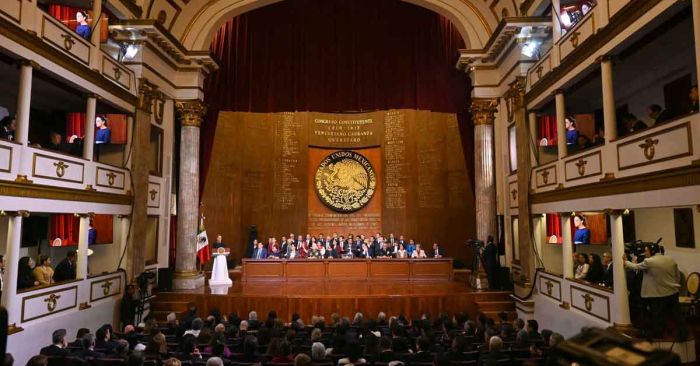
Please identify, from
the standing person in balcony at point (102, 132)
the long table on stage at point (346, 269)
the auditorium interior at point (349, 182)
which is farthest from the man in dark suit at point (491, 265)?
the standing person in balcony at point (102, 132)

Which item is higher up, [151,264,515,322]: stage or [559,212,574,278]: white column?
[559,212,574,278]: white column

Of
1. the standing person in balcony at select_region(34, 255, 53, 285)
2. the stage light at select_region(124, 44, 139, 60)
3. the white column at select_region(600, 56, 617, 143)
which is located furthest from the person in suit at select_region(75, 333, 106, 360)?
the white column at select_region(600, 56, 617, 143)

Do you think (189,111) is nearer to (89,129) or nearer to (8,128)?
(89,129)

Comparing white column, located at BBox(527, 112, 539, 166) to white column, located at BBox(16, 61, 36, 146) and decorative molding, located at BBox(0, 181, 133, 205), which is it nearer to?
decorative molding, located at BBox(0, 181, 133, 205)

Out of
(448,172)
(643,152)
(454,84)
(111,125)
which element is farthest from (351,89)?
(643,152)

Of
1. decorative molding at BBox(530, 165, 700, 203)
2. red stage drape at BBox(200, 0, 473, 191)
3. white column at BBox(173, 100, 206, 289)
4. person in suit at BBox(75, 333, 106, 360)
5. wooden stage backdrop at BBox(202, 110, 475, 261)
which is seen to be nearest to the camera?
person in suit at BBox(75, 333, 106, 360)

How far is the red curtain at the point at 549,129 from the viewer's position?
36.6ft

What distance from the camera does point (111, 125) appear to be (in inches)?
444

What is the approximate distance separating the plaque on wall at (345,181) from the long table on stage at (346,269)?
3.51 m

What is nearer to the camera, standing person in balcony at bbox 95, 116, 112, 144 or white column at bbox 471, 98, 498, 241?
standing person in balcony at bbox 95, 116, 112, 144

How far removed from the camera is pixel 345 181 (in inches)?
671

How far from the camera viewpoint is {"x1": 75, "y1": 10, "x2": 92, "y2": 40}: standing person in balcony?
10047mm

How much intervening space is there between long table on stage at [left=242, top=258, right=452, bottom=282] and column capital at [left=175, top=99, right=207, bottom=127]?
4341 mm

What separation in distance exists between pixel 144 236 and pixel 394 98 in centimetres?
815
